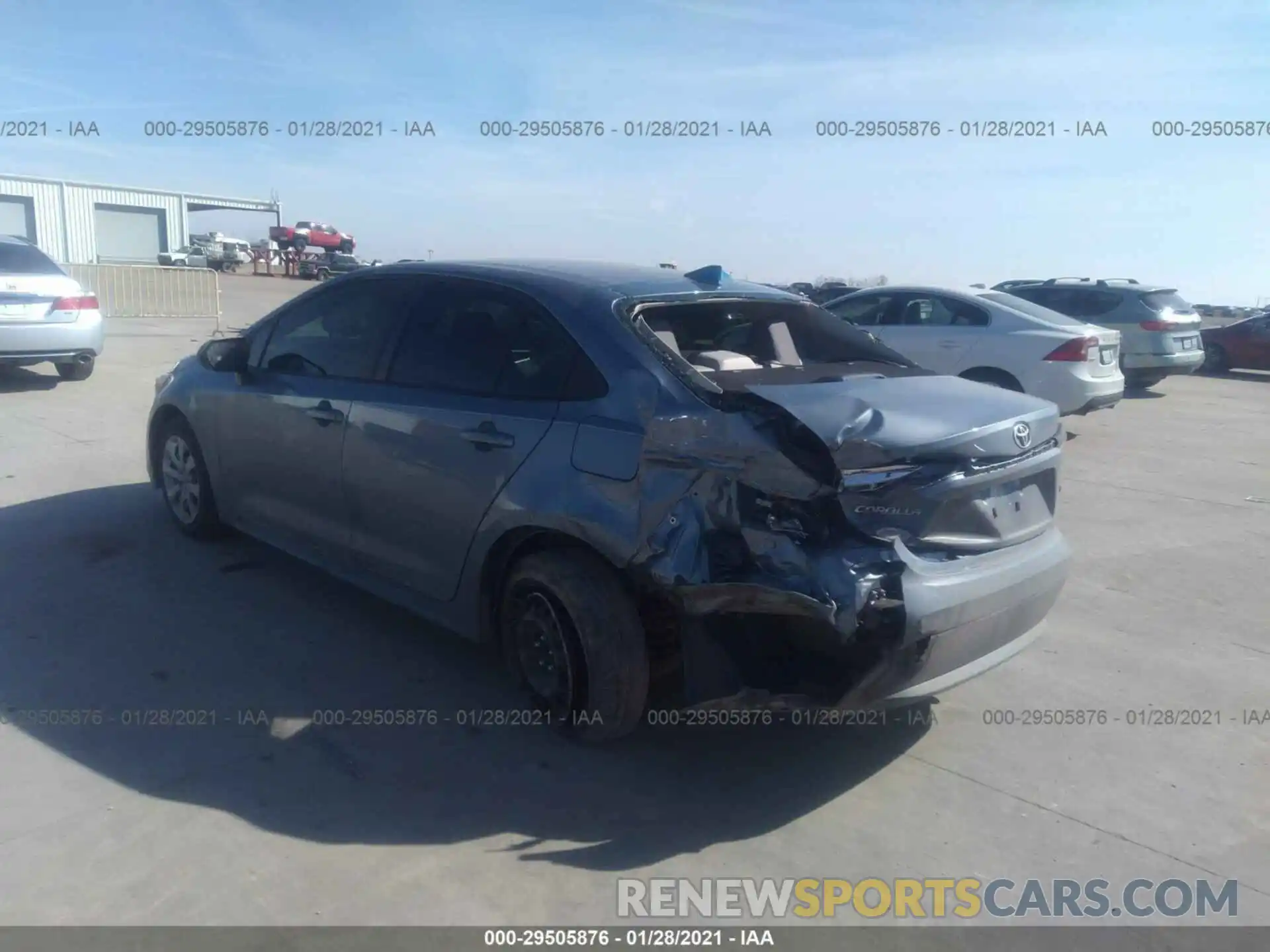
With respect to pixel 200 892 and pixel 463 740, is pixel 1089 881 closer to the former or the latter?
pixel 463 740

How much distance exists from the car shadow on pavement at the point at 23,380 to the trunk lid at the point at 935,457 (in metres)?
9.99

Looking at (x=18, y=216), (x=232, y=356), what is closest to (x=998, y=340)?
(x=232, y=356)

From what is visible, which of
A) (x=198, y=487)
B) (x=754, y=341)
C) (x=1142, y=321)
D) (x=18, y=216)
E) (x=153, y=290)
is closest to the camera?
(x=754, y=341)

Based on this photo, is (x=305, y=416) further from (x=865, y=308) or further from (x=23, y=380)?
(x=23, y=380)

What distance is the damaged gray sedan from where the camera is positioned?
3.20m

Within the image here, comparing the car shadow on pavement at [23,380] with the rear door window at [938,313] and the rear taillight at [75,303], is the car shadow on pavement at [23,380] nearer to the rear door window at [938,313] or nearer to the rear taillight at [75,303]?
the rear taillight at [75,303]

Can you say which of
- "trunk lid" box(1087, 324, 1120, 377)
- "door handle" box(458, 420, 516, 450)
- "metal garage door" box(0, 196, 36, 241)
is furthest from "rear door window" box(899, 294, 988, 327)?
"metal garage door" box(0, 196, 36, 241)

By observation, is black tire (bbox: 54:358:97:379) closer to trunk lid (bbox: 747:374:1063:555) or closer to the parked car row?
the parked car row

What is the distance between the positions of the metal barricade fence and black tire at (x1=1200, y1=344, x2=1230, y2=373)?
60.6 ft

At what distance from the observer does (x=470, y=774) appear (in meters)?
3.63

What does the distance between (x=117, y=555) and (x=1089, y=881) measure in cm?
496

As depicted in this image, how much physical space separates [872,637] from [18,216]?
44.9 m
